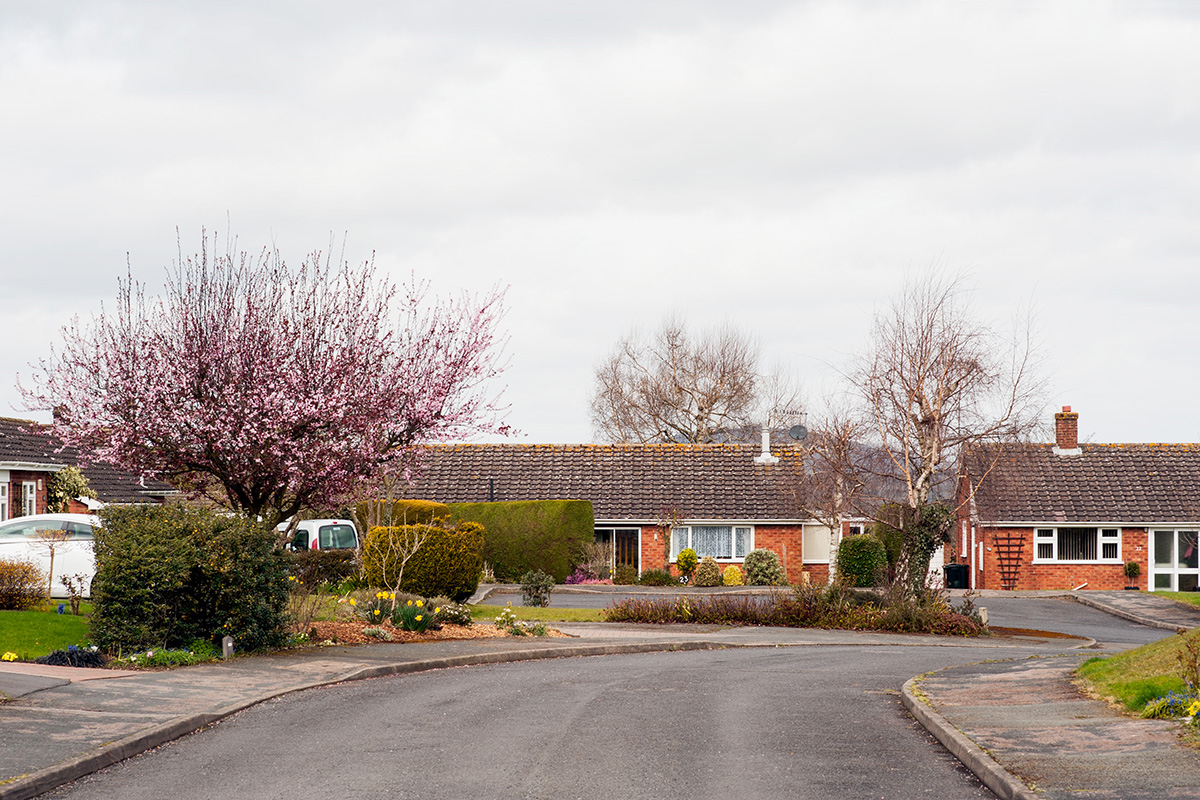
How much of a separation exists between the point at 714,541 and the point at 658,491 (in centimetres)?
268

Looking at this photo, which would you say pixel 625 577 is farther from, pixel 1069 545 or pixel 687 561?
pixel 1069 545

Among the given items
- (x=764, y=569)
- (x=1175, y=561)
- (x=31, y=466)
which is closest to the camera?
(x=31, y=466)

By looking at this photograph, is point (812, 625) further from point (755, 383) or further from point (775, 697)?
point (755, 383)

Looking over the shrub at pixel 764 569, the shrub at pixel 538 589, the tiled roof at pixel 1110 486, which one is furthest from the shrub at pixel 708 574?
the shrub at pixel 538 589

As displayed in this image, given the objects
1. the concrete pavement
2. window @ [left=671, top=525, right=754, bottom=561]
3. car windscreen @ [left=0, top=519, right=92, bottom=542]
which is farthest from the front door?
car windscreen @ [left=0, top=519, right=92, bottom=542]

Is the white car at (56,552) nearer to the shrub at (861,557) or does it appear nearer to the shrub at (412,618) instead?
the shrub at (412,618)

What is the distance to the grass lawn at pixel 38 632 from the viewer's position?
15734 mm

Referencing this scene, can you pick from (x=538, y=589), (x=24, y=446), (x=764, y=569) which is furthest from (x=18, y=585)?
(x=764, y=569)

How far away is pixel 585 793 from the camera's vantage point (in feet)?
27.1

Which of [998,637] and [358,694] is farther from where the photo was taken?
[998,637]

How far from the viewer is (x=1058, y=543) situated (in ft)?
137

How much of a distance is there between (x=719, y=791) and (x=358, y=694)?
253 inches

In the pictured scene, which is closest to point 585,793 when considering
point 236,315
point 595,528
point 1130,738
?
point 1130,738

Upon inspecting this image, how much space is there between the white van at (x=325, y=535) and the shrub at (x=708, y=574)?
1132cm
